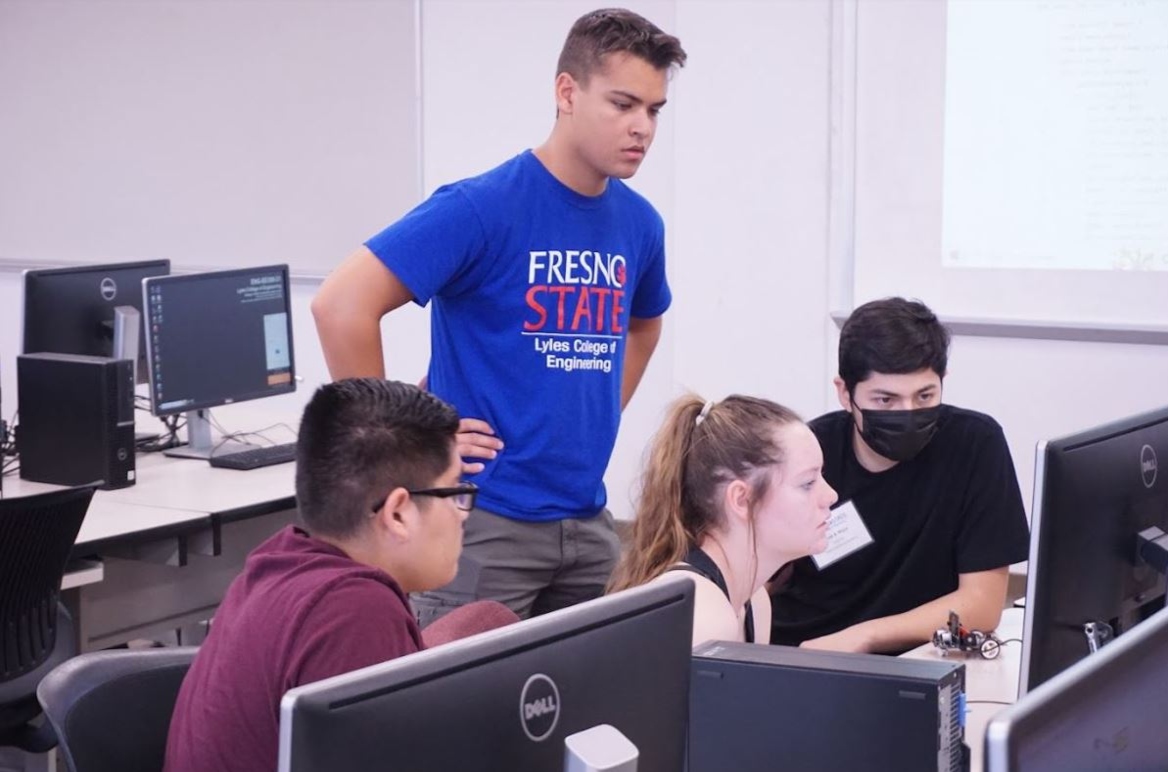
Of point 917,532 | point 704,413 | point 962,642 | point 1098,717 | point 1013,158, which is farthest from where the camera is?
point 1013,158

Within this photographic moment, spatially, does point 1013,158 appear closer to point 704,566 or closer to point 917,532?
point 917,532

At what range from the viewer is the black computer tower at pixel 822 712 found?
1.57 m

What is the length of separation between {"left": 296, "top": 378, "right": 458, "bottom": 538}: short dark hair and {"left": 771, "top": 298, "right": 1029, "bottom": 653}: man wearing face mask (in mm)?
1044

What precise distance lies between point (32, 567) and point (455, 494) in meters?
1.44

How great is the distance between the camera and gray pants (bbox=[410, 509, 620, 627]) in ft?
8.20

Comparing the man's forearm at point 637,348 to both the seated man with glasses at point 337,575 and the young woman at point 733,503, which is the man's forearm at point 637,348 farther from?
the seated man with glasses at point 337,575

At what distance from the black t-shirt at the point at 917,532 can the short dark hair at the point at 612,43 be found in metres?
0.77

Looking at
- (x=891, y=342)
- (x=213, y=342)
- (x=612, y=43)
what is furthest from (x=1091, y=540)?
(x=213, y=342)

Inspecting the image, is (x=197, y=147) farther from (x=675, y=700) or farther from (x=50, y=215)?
(x=675, y=700)

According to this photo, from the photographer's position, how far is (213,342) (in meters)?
3.96

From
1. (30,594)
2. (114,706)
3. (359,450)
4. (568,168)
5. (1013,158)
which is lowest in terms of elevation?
(30,594)

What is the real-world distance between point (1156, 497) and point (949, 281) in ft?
9.37

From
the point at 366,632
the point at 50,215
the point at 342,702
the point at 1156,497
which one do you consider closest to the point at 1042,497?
the point at 1156,497

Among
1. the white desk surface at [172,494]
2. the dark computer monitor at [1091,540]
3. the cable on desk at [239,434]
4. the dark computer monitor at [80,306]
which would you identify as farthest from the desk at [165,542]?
the dark computer monitor at [1091,540]
